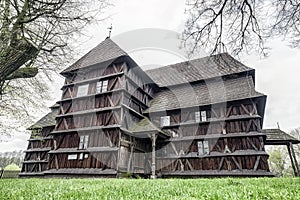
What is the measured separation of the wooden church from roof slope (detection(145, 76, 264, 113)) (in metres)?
0.07

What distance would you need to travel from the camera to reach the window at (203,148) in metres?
14.5

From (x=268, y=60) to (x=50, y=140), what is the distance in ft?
70.0

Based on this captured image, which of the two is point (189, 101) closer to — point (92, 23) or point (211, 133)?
point (211, 133)

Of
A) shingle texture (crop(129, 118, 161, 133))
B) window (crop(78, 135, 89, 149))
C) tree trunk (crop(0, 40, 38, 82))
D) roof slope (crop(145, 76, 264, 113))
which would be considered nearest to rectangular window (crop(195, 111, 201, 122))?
roof slope (crop(145, 76, 264, 113))

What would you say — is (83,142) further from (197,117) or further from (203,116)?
(203,116)

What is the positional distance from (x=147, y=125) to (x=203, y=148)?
14.9ft

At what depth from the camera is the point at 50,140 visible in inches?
826

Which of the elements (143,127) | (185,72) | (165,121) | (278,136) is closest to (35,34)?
(143,127)

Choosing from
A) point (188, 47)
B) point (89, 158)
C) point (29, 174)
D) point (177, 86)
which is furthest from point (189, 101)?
point (29, 174)

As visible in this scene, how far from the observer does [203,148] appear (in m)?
14.7

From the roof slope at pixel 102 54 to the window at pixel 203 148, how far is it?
900 cm

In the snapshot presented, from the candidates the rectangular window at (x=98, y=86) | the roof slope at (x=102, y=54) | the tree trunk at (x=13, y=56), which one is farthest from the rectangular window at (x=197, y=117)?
the tree trunk at (x=13, y=56)

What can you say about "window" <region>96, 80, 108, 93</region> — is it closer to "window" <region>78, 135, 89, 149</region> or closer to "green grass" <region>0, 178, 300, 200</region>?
"window" <region>78, 135, 89, 149</region>

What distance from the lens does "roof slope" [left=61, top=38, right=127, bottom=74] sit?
15.8 meters
